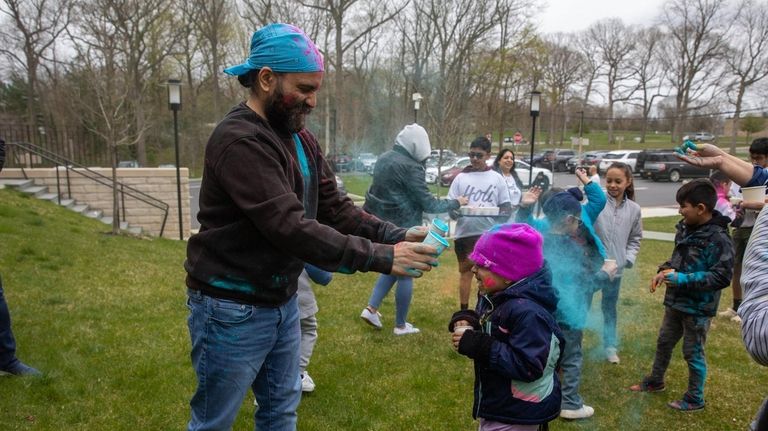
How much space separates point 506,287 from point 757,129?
63.1 metres

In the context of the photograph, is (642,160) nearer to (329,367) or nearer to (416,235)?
(329,367)

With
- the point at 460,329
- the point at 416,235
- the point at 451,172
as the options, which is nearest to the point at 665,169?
the point at 451,172

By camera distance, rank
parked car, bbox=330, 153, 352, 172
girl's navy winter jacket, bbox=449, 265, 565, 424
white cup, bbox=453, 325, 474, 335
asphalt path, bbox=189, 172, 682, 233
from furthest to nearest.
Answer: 1. asphalt path, bbox=189, 172, 682, 233
2. parked car, bbox=330, 153, 352, 172
3. white cup, bbox=453, 325, 474, 335
4. girl's navy winter jacket, bbox=449, 265, 565, 424

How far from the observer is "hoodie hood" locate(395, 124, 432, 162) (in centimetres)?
486

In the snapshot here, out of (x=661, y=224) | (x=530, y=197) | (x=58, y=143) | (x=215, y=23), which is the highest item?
(x=215, y=23)

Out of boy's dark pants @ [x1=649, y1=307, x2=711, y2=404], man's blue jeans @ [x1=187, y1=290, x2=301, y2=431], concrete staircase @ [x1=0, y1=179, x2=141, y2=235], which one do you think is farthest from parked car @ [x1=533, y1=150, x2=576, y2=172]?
man's blue jeans @ [x1=187, y1=290, x2=301, y2=431]

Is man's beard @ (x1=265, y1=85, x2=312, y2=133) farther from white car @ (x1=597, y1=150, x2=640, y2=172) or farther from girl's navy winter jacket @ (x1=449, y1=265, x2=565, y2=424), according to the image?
white car @ (x1=597, y1=150, x2=640, y2=172)

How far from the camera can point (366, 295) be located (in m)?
7.13

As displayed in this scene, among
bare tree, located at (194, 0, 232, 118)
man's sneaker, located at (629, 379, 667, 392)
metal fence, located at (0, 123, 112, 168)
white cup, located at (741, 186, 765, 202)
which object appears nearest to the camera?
white cup, located at (741, 186, 765, 202)

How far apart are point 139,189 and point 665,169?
31062 mm

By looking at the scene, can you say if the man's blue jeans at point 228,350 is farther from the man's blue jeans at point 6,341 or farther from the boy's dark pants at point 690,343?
the boy's dark pants at point 690,343

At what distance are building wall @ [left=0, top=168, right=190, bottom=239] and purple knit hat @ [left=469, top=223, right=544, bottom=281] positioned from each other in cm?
1328

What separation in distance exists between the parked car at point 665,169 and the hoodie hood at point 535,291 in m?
35.5

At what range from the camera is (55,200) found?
1377 centimetres
